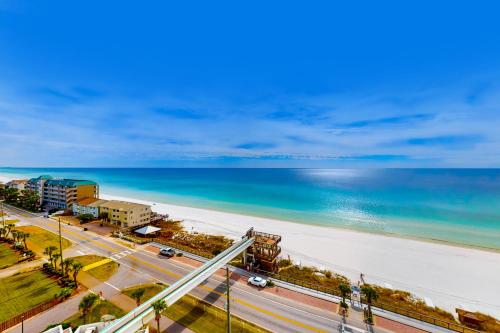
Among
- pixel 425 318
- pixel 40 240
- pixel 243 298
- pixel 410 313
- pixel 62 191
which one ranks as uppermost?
pixel 62 191

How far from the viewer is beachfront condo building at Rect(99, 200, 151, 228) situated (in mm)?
56531

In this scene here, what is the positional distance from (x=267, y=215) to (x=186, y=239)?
35501 millimetres

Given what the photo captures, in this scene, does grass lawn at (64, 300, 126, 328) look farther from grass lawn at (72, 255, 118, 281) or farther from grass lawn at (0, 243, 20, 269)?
grass lawn at (0, 243, 20, 269)

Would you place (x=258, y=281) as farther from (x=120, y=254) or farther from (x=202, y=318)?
(x=120, y=254)

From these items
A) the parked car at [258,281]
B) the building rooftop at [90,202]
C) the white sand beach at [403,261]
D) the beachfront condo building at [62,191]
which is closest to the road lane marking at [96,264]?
the white sand beach at [403,261]

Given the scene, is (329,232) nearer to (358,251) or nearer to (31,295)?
(358,251)

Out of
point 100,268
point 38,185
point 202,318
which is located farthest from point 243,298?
point 38,185

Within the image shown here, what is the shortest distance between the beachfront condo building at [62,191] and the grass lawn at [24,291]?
51.7 meters

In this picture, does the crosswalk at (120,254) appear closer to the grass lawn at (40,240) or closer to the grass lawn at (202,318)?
the grass lawn at (40,240)

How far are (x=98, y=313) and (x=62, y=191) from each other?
71.6m

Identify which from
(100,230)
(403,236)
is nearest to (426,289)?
(403,236)

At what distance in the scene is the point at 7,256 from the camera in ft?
123

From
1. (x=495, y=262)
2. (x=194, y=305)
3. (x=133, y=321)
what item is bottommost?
(x=495, y=262)

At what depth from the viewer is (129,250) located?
42.0m
